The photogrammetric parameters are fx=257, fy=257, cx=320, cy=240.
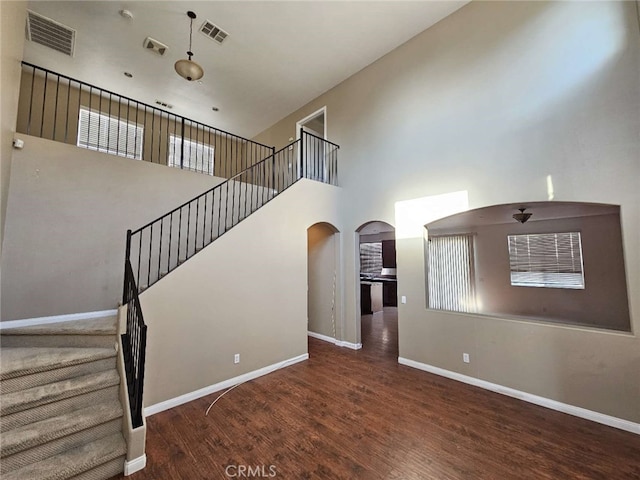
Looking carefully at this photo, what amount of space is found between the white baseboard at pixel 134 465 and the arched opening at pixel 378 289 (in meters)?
4.02

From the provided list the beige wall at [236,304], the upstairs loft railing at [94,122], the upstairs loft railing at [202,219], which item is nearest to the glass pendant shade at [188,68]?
the upstairs loft railing at [94,122]

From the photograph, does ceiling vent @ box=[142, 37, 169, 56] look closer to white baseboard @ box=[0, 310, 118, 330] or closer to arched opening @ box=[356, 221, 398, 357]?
white baseboard @ box=[0, 310, 118, 330]

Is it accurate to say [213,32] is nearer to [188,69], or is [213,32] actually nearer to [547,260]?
[188,69]

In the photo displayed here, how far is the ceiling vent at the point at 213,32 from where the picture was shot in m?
4.45

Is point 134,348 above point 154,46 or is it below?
below

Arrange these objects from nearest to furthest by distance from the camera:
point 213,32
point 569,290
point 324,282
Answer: point 213,32 → point 569,290 → point 324,282

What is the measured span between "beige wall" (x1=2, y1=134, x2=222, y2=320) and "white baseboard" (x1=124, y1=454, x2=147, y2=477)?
2.51 meters

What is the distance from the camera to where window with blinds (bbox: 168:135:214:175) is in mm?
7199

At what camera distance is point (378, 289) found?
9445 mm

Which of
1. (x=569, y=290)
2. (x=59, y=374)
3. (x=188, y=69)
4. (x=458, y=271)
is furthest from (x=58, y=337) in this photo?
(x=569, y=290)

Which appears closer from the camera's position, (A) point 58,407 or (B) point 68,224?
(A) point 58,407

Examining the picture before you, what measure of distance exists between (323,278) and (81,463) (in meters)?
4.65

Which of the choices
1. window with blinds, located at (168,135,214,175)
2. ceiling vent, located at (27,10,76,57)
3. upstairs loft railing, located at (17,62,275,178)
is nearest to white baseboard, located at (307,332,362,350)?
upstairs loft railing, located at (17,62,275,178)

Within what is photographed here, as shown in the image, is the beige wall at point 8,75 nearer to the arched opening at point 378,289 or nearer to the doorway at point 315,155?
the doorway at point 315,155
